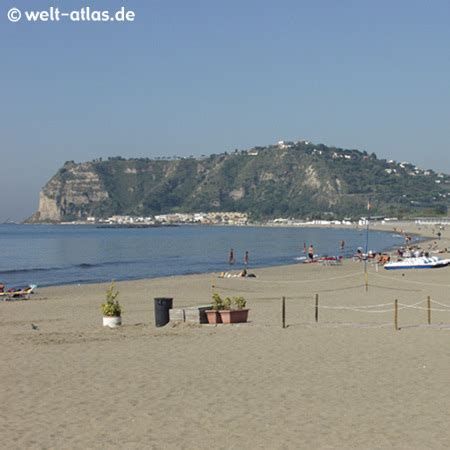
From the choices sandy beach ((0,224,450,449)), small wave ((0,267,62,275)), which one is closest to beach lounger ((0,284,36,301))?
sandy beach ((0,224,450,449))

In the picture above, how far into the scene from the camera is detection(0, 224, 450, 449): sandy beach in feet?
30.2

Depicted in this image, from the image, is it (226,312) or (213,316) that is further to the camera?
(213,316)

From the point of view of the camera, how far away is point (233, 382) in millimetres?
12312

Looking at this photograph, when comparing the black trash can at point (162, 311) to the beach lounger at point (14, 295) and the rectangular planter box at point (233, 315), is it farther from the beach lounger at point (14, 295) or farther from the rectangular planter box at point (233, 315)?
the beach lounger at point (14, 295)

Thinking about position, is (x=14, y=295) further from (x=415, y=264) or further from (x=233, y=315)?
(x=415, y=264)

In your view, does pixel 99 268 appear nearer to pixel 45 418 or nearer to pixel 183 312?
pixel 183 312

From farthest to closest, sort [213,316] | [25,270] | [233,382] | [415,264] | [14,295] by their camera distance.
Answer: [25,270] → [415,264] → [14,295] → [213,316] → [233,382]

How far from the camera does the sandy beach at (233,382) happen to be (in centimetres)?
920

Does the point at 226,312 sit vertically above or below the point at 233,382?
above

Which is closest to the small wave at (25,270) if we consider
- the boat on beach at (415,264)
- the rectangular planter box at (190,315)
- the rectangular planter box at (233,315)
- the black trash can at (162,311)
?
the boat on beach at (415,264)

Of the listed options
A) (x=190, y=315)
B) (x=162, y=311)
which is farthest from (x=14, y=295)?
(x=190, y=315)

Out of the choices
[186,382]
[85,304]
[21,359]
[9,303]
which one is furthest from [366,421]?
[9,303]

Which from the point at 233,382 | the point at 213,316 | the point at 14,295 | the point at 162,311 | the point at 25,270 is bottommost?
the point at 25,270

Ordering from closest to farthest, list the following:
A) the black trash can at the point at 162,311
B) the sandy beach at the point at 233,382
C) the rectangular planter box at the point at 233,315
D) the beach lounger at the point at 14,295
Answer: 1. the sandy beach at the point at 233,382
2. the rectangular planter box at the point at 233,315
3. the black trash can at the point at 162,311
4. the beach lounger at the point at 14,295
